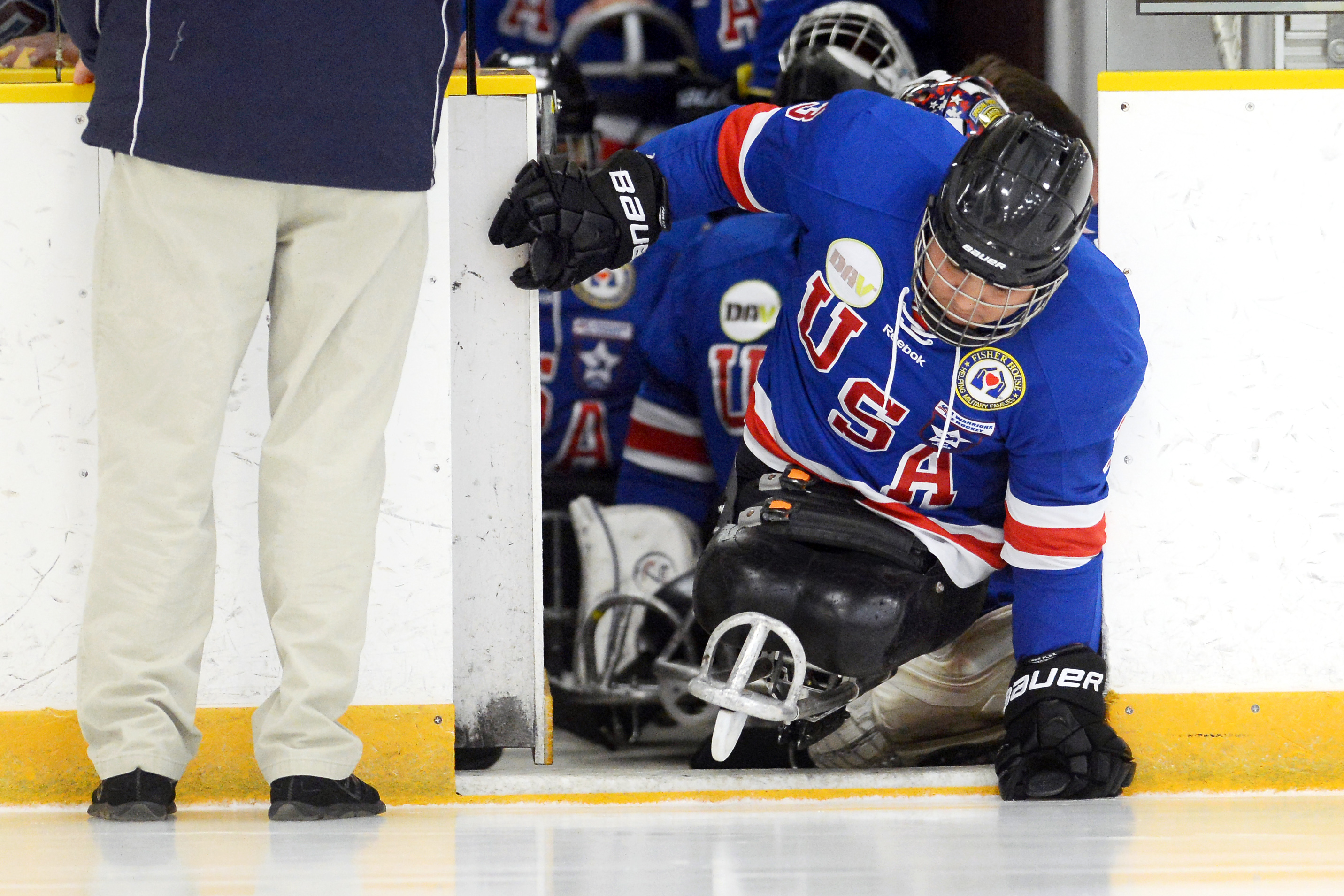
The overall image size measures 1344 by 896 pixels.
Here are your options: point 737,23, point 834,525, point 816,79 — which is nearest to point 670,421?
point 816,79

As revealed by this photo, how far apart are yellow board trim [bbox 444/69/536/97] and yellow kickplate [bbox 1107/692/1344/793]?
1191 millimetres

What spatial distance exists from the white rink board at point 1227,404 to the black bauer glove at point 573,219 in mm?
663

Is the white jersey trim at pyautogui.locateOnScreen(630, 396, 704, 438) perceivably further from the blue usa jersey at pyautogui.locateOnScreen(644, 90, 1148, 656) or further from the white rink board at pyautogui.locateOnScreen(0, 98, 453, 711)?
the white rink board at pyautogui.locateOnScreen(0, 98, 453, 711)

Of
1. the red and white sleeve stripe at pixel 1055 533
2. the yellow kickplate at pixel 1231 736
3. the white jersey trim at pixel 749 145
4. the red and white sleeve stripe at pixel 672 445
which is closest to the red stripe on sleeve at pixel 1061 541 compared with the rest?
the red and white sleeve stripe at pixel 1055 533

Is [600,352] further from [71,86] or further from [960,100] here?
[71,86]

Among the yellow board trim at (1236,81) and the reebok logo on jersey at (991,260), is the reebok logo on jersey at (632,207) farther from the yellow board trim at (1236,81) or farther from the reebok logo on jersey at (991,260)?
the yellow board trim at (1236,81)

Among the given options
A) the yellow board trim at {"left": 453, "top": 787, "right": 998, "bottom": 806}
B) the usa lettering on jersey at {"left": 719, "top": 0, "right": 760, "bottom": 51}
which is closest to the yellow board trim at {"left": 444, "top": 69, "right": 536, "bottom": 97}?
the yellow board trim at {"left": 453, "top": 787, "right": 998, "bottom": 806}

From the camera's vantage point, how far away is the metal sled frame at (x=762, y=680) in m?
1.74

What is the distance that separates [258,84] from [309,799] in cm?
81

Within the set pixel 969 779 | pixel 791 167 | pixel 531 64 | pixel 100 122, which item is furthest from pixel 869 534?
pixel 531 64

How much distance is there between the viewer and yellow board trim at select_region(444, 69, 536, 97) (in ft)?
6.46

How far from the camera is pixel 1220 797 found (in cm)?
190

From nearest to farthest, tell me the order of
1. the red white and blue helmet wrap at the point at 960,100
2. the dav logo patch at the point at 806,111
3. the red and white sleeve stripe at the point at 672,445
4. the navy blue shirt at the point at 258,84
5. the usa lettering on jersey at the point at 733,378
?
the navy blue shirt at the point at 258,84, the dav logo patch at the point at 806,111, the red white and blue helmet wrap at the point at 960,100, the usa lettering on jersey at the point at 733,378, the red and white sleeve stripe at the point at 672,445

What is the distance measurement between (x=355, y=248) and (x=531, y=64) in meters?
1.60
